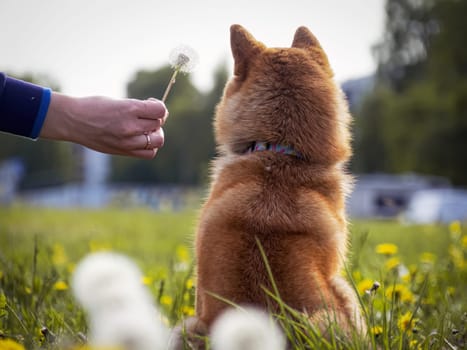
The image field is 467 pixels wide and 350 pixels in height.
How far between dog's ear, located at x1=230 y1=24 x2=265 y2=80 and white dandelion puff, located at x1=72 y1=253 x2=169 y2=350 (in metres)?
1.52

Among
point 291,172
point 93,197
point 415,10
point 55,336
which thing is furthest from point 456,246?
point 93,197

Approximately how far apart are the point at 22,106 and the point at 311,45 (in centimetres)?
125

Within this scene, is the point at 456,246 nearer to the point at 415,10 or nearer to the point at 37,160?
the point at 415,10

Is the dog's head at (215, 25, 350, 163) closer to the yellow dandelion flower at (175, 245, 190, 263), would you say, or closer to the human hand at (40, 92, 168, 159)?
the human hand at (40, 92, 168, 159)

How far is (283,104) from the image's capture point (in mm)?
2062

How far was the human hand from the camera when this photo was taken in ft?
6.12

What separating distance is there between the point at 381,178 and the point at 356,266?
98.9 ft

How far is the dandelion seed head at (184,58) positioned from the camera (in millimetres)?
1977

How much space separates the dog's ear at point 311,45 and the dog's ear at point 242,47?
23 centimetres

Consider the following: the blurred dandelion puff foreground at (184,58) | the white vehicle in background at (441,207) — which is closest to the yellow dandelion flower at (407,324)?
the blurred dandelion puff foreground at (184,58)

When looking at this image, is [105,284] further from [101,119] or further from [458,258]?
[458,258]

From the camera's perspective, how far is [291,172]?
6.39 feet

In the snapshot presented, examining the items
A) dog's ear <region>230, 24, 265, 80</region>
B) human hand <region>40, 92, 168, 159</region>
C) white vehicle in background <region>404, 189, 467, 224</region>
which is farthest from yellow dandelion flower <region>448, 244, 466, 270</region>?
white vehicle in background <region>404, 189, 467, 224</region>

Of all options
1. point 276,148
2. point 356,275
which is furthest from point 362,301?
point 356,275
